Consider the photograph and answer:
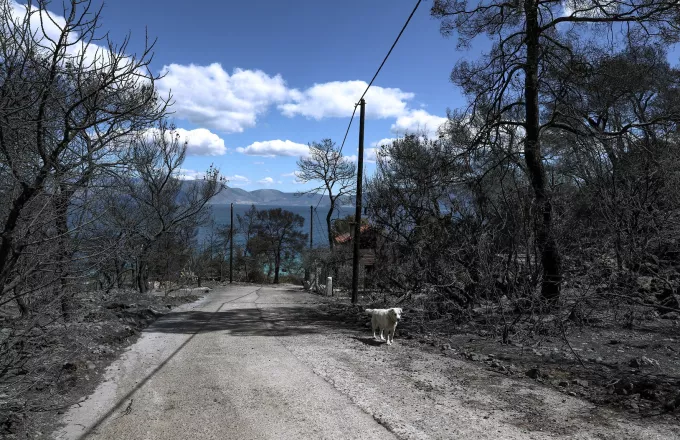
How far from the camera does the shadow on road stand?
38.2 ft

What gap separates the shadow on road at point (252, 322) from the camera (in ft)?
38.2

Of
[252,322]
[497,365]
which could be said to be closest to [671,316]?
[497,365]

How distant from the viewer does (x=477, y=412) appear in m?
5.35

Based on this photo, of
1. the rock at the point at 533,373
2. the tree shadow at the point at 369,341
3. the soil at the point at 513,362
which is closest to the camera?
the soil at the point at 513,362

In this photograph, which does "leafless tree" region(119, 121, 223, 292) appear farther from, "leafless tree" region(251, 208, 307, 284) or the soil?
"leafless tree" region(251, 208, 307, 284)

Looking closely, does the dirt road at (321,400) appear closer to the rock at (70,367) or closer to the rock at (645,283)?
the rock at (70,367)

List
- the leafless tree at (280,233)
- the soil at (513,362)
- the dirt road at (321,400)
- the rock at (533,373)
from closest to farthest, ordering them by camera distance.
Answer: the dirt road at (321,400) < the soil at (513,362) < the rock at (533,373) < the leafless tree at (280,233)

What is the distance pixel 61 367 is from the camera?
6.38 m

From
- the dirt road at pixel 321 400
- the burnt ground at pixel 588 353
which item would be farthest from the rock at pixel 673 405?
the dirt road at pixel 321 400

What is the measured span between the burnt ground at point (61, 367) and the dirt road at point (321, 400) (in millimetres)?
244

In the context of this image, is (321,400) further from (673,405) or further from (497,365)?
(673,405)

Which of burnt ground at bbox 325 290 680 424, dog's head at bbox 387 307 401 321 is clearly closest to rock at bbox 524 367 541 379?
burnt ground at bbox 325 290 680 424

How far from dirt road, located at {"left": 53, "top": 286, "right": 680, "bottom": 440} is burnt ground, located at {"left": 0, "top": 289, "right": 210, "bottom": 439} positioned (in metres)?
0.24

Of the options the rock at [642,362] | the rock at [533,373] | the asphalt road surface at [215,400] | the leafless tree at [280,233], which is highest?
the leafless tree at [280,233]
